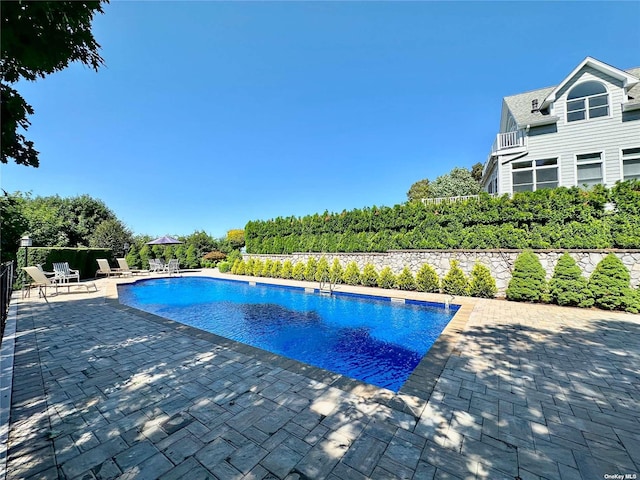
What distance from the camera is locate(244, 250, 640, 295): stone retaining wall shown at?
736 cm

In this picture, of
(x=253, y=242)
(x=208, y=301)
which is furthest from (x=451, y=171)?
(x=208, y=301)

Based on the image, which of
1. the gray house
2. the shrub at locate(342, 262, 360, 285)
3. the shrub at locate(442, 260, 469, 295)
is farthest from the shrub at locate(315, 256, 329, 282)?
the gray house

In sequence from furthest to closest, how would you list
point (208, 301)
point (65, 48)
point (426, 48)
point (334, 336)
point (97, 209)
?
1. point (97, 209)
2. point (426, 48)
3. point (208, 301)
4. point (334, 336)
5. point (65, 48)

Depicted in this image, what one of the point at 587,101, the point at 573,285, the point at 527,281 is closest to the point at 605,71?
the point at 587,101

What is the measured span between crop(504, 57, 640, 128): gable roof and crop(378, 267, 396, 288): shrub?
10.1m

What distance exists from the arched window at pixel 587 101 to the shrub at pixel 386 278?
11.2 meters

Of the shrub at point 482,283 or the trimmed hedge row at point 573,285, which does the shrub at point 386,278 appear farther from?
the trimmed hedge row at point 573,285

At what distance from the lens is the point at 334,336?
6.48 meters

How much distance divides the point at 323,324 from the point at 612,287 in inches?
307

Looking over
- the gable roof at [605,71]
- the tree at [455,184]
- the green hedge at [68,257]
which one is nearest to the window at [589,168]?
the gable roof at [605,71]

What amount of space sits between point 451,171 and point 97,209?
3956cm

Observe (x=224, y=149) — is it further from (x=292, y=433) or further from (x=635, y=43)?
(x=635, y=43)

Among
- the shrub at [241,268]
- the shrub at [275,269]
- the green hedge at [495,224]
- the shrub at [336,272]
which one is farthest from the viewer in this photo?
the shrub at [241,268]

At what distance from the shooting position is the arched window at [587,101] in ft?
37.9
